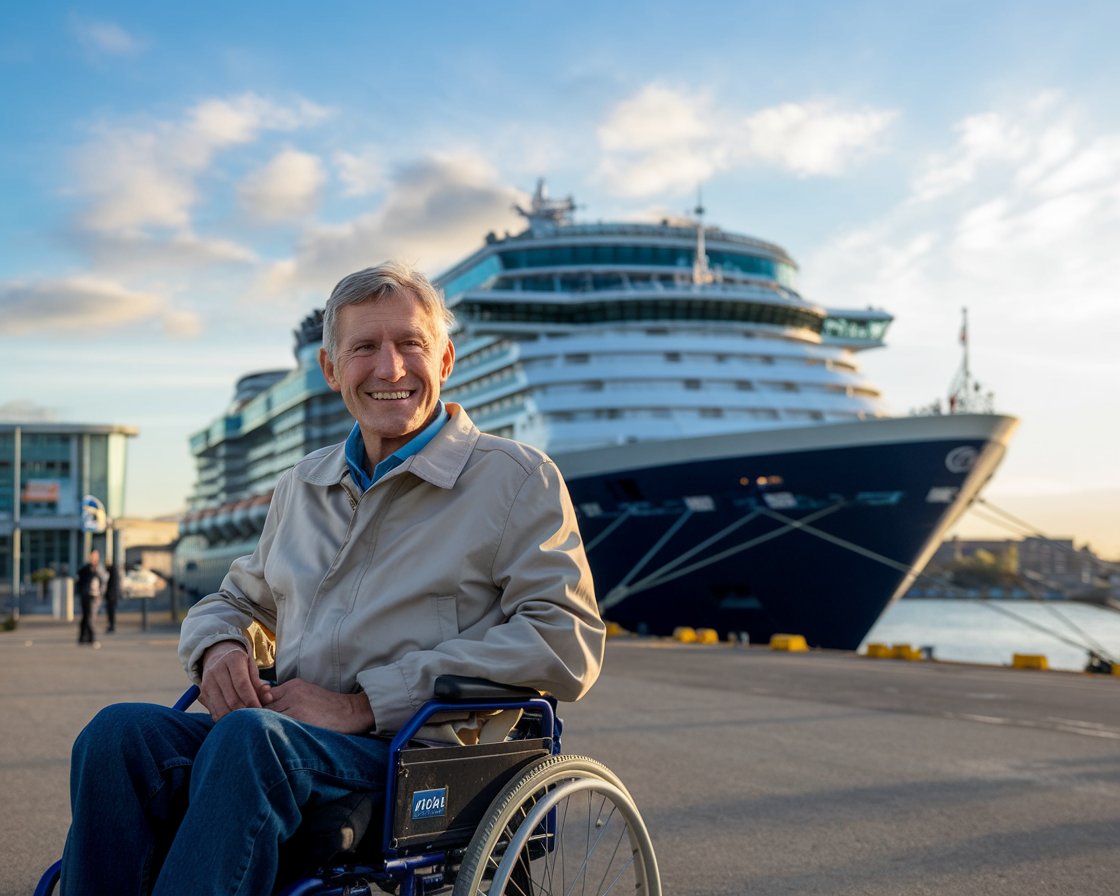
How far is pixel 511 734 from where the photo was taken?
8.77 ft

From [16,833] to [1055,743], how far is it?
229 inches

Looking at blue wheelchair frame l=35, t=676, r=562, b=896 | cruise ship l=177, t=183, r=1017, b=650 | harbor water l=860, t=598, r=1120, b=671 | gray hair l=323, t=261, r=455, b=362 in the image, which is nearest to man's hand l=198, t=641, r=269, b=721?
blue wheelchair frame l=35, t=676, r=562, b=896

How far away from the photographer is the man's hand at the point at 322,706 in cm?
239

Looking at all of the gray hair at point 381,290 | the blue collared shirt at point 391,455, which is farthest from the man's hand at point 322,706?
the gray hair at point 381,290

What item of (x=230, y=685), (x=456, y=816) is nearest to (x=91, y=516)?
(x=230, y=685)

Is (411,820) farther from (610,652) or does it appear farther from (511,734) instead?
(610,652)

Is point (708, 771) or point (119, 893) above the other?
point (119, 893)

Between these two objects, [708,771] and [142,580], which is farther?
[142,580]

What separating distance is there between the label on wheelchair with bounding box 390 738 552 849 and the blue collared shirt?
2.03 feet

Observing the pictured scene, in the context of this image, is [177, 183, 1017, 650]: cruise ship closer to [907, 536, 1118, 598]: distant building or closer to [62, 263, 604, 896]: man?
[907, 536, 1118, 598]: distant building

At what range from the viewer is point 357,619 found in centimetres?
251

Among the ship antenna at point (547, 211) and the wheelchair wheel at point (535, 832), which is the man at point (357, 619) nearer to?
the wheelchair wheel at point (535, 832)

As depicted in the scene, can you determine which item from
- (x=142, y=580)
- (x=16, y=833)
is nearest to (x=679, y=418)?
(x=16, y=833)

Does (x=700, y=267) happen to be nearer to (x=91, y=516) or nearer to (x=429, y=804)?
(x=91, y=516)
